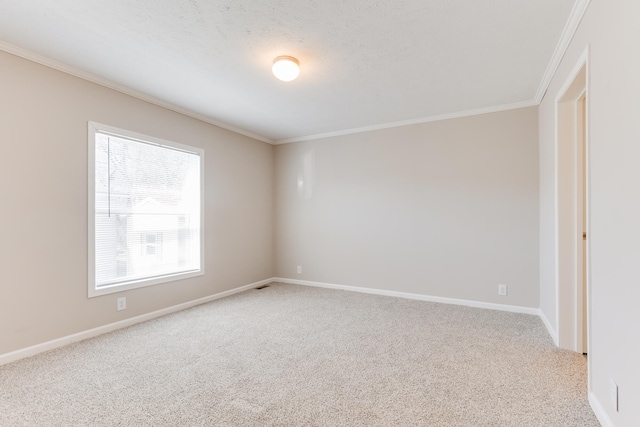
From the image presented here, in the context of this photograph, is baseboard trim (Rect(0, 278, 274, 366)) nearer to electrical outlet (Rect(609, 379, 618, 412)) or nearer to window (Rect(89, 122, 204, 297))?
window (Rect(89, 122, 204, 297))

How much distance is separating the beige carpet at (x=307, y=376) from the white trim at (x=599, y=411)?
52 mm

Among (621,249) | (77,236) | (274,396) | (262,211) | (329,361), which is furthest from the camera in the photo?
(262,211)

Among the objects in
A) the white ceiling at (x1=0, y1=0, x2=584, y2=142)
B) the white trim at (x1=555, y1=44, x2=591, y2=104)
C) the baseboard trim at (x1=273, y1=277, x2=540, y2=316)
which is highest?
the white ceiling at (x1=0, y1=0, x2=584, y2=142)

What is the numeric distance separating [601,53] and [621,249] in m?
1.06

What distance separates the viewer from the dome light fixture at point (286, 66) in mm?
2533

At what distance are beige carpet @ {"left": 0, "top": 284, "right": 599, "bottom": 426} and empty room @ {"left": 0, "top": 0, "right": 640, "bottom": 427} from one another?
2cm

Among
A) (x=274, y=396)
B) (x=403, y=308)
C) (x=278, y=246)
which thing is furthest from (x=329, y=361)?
(x=278, y=246)

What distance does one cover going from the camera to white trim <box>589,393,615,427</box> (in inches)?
62.0

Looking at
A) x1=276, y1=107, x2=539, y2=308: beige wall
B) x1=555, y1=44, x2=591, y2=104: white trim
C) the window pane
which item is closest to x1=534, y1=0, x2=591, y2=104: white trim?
x1=555, y1=44, x2=591, y2=104: white trim

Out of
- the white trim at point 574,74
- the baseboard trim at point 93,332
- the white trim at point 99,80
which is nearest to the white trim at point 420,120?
the white trim at point 574,74

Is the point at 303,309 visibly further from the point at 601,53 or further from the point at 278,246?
the point at 601,53

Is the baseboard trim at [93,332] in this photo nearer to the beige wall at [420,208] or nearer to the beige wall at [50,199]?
the beige wall at [50,199]

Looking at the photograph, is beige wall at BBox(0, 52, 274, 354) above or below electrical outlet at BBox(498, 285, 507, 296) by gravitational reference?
above

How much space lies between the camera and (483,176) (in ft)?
12.7
